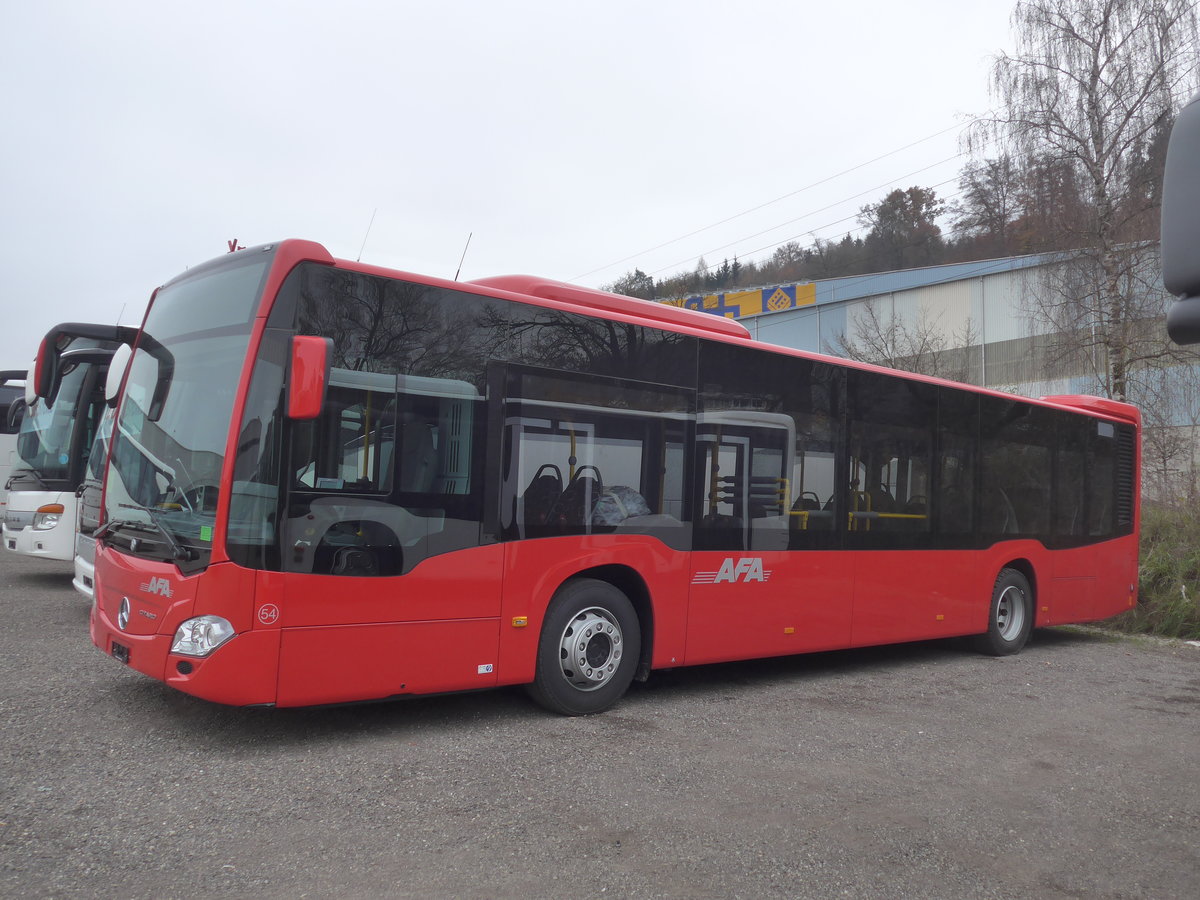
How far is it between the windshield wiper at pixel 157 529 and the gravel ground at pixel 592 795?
1.08m

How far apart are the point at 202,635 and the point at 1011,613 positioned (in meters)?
8.82

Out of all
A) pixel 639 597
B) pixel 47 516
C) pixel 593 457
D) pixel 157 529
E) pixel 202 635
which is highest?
pixel 593 457

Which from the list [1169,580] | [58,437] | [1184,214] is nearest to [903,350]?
[1169,580]

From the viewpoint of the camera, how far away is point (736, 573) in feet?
25.0

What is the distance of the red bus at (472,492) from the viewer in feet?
17.4

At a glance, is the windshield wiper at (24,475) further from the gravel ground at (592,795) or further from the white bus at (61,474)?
the gravel ground at (592,795)

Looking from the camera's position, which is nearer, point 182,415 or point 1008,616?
point 182,415

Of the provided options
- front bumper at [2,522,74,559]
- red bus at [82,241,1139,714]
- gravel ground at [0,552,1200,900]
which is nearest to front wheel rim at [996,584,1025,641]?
red bus at [82,241,1139,714]

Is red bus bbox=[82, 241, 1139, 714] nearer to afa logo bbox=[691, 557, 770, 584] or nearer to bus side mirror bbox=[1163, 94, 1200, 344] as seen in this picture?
afa logo bbox=[691, 557, 770, 584]


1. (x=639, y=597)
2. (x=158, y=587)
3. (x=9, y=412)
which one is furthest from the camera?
(x=9, y=412)

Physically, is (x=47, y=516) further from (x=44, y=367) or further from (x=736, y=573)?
(x=736, y=573)

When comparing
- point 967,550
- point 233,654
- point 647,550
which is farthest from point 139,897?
point 967,550

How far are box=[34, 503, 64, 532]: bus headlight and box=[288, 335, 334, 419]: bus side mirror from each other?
8304mm

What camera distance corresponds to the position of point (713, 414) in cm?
754
